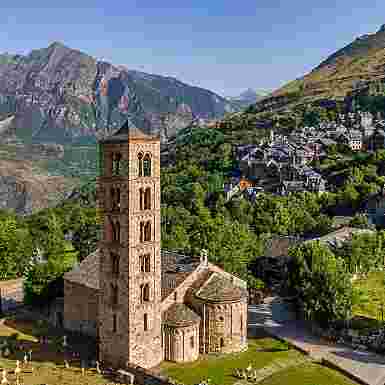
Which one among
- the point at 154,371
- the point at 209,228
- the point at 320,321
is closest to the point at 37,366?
the point at 154,371

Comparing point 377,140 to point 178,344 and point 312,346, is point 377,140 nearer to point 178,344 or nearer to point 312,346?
point 312,346

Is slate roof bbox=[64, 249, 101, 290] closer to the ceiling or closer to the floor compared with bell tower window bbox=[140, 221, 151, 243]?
closer to the floor

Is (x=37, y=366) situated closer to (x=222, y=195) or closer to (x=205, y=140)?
(x=222, y=195)

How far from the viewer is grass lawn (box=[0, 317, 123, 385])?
145 feet

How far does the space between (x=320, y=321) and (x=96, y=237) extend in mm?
51337

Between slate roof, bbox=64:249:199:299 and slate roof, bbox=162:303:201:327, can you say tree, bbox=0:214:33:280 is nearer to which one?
slate roof, bbox=64:249:199:299

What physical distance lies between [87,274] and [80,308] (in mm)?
3741

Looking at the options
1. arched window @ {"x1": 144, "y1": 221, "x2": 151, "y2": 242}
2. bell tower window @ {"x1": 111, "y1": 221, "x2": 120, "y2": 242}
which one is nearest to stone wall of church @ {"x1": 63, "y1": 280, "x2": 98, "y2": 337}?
bell tower window @ {"x1": 111, "y1": 221, "x2": 120, "y2": 242}

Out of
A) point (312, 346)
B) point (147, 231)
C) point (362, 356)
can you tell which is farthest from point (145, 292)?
point (362, 356)

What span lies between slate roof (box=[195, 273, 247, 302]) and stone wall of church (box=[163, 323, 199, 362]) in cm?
338

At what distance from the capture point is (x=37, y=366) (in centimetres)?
4741

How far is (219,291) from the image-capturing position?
4978 cm

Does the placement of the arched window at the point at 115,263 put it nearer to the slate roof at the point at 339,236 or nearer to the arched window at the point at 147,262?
the arched window at the point at 147,262

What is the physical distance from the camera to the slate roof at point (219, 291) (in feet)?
161
